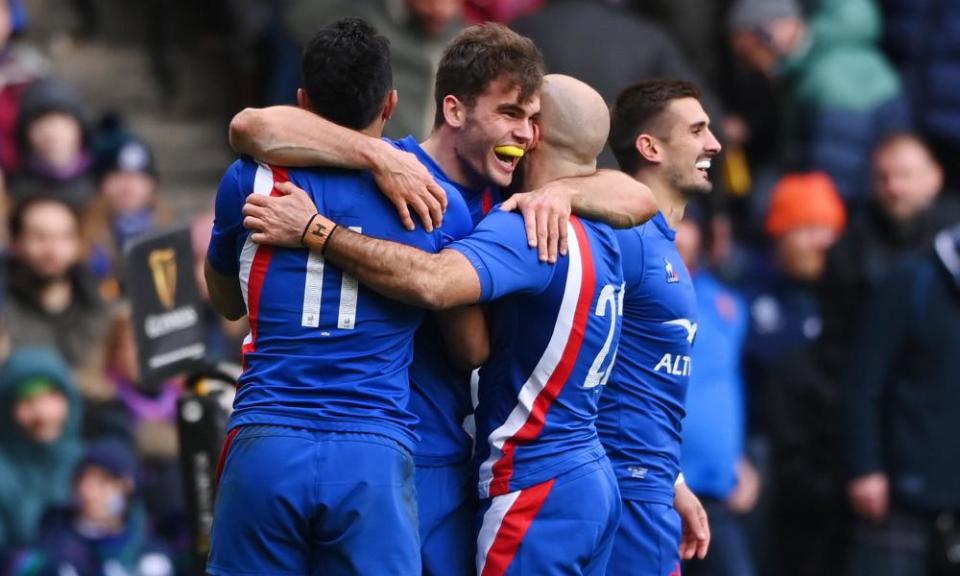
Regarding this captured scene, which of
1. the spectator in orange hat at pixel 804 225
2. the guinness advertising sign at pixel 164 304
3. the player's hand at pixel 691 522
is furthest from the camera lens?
the spectator in orange hat at pixel 804 225

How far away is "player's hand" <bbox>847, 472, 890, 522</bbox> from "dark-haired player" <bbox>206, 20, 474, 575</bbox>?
4871mm

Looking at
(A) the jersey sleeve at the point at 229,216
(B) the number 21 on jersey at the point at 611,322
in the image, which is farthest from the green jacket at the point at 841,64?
(A) the jersey sleeve at the point at 229,216

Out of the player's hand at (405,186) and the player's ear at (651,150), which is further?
the player's ear at (651,150)

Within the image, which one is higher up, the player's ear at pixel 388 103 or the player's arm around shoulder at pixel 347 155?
the player's ear at pixel 388 103

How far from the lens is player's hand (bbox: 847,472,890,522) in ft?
35.1

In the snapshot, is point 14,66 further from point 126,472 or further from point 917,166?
point 917,166

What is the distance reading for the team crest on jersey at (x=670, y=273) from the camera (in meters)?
6.98

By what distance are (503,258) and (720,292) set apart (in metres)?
4.69

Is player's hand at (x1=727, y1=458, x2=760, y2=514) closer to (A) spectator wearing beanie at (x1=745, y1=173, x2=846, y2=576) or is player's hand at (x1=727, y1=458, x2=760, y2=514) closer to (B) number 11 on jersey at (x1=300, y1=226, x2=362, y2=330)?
(A) spectator wearing beanie at (x1=745, y1=173, x2=846, y2=576)

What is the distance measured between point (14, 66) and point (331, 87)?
17.2ft

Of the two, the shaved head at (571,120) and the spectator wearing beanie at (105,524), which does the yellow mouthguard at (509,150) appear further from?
the spectator wearing beanie at (105,524)

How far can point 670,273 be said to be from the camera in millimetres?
7000

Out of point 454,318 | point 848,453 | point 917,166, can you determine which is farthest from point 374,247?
point 917,166

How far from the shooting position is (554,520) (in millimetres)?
6430
